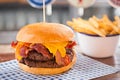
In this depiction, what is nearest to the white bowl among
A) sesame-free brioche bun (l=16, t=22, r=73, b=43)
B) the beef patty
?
sesame-free brioche bun (l=16, t=22, r=73, b=43)

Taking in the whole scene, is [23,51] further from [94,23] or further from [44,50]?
[94,23]

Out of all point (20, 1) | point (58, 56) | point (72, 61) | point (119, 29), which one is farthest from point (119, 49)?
point (20, 1)

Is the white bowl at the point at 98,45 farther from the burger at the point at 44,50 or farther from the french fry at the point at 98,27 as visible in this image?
the burger at the point at 44,50

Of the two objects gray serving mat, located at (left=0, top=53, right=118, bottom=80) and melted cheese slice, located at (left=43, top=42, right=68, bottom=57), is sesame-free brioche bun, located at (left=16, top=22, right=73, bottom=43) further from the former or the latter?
gray serving mat, located at (left=0, top=53, right=118, bottom=80)

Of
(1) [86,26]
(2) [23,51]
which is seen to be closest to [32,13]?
(1) [86,26]

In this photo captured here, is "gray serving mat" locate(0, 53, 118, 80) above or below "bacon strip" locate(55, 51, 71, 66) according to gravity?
below

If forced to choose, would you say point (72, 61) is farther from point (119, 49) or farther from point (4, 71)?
point (119, 49)
